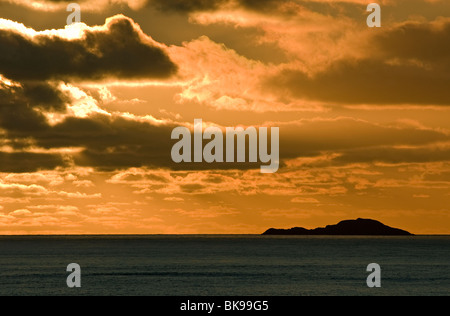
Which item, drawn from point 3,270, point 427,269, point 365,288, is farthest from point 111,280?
point 427,269

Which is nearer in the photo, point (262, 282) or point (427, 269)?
point (262, 282)
